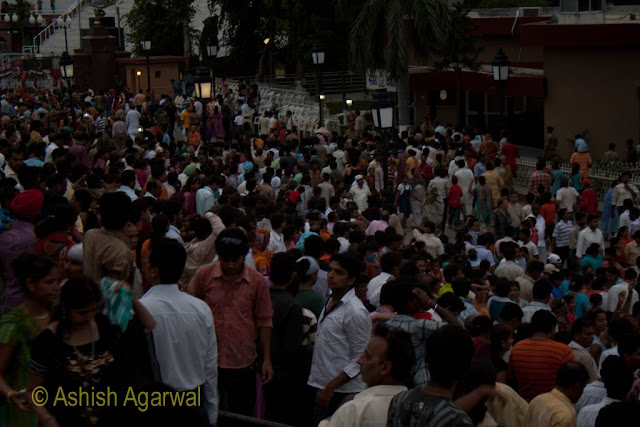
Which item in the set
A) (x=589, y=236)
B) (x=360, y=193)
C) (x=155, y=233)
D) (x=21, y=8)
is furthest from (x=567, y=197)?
(x=21, y=8)

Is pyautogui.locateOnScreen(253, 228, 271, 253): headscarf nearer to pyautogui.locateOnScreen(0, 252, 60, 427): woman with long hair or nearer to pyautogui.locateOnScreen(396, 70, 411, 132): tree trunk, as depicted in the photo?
pyautogui.locateOnScreen(0, 252, 60, 427): woman with long hair

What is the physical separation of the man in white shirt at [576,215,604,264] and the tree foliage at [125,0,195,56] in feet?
129

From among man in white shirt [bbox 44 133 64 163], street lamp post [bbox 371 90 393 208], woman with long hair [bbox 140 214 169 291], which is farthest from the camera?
man in white shirt [bbox 44 133 64 163]

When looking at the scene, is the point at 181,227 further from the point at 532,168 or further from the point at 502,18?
the point at 502,18

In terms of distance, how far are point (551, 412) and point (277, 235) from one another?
567cm

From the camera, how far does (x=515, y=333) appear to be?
998 centimetres

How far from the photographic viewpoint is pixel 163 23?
5569 cm

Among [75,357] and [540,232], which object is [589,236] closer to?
[540,232]

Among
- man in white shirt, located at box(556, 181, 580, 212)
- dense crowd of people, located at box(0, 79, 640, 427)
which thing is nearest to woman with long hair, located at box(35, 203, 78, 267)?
dense crowd of people, located at box(0, 79, 640, 427)

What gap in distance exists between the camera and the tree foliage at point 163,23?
54531 mm

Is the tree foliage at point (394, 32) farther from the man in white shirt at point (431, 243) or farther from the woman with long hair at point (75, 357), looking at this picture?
the woman with long hair at point (75, 357)

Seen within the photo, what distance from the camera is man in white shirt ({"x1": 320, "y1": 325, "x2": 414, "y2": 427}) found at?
19.0 feet

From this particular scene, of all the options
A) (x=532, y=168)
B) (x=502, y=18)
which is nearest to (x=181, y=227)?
(x=532, y=168)

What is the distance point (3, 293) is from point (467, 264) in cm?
718
